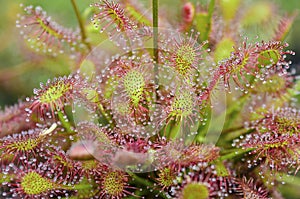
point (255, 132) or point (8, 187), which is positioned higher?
point (255, 132)

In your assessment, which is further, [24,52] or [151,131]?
[24,52]

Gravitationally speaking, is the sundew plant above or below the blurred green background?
below

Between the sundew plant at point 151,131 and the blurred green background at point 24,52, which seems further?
the blurred green background at point 24,52

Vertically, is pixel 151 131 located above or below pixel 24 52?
below

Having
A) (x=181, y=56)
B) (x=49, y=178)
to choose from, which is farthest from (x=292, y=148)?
(x=49, y=178)

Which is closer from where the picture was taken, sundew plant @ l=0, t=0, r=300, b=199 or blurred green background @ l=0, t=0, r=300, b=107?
sundew plant @ l=0, t=0, r=300, b=199

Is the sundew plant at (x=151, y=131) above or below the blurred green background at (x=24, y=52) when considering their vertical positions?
below

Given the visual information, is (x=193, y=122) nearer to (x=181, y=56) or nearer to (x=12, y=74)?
(x=181, y=56)

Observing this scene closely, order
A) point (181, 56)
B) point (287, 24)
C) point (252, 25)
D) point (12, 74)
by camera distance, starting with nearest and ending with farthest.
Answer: point (181, 56) < point (287, 24) < point (252, 25) < point (12, 74)
